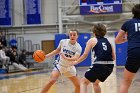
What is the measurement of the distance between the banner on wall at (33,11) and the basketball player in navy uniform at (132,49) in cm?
1831

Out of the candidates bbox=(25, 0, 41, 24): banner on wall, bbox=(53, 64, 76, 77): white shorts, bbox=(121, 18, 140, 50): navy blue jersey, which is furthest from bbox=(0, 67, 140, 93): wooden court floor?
bbox=(25, 0, 41, 24): banner on wall

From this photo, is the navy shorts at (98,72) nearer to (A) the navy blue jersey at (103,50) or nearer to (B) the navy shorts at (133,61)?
(A) the navy blue jersey at (103,50)

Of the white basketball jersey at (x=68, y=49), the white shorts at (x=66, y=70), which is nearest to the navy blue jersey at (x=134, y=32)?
the white basketball jersey at (x=68, y=49)

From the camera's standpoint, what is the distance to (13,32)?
24.0 metres

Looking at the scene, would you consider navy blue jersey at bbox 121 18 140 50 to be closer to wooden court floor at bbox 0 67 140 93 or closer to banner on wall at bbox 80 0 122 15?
wooden court floor at bbox 0 67 140 93

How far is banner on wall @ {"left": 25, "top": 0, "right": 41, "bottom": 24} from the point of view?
23.4 metres

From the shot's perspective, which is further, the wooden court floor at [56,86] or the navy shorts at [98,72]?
the wooden court floor at [56,86]

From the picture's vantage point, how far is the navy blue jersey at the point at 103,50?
19.3ft

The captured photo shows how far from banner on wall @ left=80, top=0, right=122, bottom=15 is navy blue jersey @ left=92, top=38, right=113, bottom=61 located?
636 inches

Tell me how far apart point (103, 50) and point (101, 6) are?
16372mm

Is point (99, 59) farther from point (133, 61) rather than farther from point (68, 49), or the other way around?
point (68, 49)

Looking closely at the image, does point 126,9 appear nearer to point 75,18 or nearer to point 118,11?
point 118,11

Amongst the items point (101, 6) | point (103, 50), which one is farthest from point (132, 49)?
point (101, 6)

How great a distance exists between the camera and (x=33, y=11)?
77.0 feet
